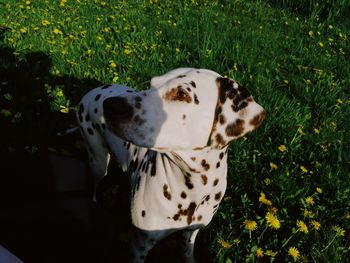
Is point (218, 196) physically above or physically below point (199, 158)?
below

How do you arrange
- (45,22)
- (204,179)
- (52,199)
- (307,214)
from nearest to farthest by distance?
(204,179) < (307,214) < (52,199) < (45,22)

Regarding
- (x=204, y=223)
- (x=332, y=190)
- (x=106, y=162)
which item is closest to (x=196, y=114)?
(x=204, y=223)

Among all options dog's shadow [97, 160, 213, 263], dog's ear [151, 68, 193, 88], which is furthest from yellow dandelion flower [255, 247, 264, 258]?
dog's ear [151, 68, 193, 88]

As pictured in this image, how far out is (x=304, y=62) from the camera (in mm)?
6094

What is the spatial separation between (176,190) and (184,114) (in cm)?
60

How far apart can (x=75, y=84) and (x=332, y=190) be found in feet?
10.7

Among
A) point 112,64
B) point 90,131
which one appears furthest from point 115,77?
point 90,131

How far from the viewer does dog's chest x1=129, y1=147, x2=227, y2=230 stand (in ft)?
7.56

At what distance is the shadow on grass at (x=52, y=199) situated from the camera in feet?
8.61

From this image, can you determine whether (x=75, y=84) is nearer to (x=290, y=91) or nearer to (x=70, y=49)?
(x=70, y=49)

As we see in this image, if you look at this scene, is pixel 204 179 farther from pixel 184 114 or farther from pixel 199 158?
pixel 184 114

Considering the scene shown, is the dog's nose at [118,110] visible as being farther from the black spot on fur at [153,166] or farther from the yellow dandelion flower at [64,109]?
the yellow dandelion flower at [64,109]

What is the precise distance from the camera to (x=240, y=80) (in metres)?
4.92

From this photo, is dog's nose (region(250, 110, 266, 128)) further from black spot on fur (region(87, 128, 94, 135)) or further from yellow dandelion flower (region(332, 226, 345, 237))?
black spot on fur (region(87, 128, 94, 135))
